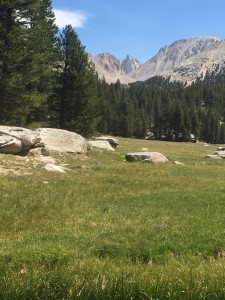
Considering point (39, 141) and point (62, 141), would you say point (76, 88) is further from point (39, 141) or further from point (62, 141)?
point (39, 141)

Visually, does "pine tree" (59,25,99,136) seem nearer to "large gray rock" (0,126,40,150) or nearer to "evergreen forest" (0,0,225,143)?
"evergreen forest" (0,0,225,143)

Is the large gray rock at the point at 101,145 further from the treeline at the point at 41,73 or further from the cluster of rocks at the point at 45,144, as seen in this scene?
the cluster of rocks at the point at 45,144

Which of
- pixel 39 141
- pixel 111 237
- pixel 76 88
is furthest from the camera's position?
pixel 76 88

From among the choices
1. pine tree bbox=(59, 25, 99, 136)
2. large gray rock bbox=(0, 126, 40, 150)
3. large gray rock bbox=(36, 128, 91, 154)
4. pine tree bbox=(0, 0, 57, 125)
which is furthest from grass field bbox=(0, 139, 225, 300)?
pine tree bbox=(59, 25, 99, 136)

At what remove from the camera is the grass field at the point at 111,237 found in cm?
572

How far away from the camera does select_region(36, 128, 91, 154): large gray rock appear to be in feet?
119

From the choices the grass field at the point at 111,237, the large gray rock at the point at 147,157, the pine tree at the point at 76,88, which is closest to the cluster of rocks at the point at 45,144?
the large gray rock at the point at 147,157

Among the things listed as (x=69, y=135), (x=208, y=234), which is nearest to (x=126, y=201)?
(x=208, y=234)

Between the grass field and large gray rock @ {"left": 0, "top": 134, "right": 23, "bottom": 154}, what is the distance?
673 cm

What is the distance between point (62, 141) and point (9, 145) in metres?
7.57

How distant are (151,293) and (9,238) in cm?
750

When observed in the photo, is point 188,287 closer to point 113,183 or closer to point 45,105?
point 113,183

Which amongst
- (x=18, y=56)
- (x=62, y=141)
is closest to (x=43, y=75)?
(x=18, y=56)

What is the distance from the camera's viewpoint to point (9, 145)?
30.6 metres
